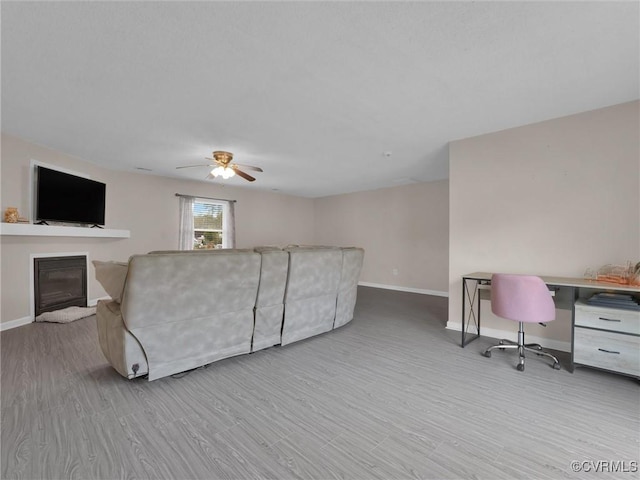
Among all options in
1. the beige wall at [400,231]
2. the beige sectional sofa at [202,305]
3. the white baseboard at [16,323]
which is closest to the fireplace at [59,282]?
the white baseboard at [16,323]

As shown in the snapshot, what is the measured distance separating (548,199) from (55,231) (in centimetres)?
607

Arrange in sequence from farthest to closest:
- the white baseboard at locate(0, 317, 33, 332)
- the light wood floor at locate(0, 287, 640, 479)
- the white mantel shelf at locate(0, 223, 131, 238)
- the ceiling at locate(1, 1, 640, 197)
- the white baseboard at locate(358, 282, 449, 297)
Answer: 1. the white baseboard at locate(358, 282, 449, 297)
2. the white baseboard at locate(0, 317, 33, 332)
3. the white mantel shelf at locate(0, 223, 131, 238)
4. the ceiling at locate(1, 1, 640, 197)
5. the light wood floor at locate(0, 287, 640, 479)

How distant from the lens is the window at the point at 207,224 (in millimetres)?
6238

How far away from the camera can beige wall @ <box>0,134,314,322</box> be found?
3521 mm

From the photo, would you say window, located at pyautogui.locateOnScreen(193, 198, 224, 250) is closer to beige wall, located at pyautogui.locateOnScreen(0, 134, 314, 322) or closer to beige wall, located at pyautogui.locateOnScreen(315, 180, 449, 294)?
beige wall, located at pyautogui.locateOnScreen(0, 134, 314, 322)

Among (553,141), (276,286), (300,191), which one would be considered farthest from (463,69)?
(300,191)

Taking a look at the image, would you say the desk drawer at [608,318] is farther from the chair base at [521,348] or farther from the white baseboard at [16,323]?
the white baseboard at [16,323]

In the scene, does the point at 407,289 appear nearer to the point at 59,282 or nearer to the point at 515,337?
the point at 515,337

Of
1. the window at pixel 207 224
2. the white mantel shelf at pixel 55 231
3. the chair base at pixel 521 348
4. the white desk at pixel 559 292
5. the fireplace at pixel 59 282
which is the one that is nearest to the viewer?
the white desk at pixel 559 292

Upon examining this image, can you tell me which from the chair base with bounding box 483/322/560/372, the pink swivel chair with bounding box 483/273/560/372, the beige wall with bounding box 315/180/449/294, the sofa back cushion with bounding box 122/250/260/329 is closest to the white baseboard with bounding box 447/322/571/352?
the chair base with bounding box 483/322/560/372

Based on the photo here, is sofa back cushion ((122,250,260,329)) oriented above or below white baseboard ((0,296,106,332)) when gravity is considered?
above

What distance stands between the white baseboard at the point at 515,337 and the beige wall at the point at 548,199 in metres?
0.04

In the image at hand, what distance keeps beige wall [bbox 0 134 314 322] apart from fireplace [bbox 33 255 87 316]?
123 mm

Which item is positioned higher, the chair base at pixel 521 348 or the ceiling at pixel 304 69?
the ceiling at pixel 304 69
